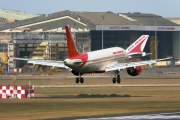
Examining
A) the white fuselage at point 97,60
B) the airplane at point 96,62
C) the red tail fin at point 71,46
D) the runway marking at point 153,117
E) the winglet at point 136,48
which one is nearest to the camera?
the runway marking at point 153,117

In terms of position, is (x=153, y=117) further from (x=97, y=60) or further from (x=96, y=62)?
(x=97, y=60)

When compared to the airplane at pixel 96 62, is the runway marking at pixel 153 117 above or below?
below

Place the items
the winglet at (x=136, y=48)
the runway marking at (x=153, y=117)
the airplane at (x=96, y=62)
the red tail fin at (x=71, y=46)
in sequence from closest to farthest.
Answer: the runway marking at (x=153, y=117) → the red tail fin at (x=71, y=46) → the airplane at (x=96, y=62) → the winglet at (x=136, y=48)

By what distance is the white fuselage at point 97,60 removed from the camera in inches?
3693

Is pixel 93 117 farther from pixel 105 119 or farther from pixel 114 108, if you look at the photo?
pixel 114 108

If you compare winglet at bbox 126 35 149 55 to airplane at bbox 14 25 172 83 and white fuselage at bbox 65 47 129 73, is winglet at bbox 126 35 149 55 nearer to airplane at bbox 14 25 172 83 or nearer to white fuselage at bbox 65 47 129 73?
airplane at bbox 14 25 172 83

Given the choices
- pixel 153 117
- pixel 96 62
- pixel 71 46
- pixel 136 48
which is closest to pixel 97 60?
pixel 96 62

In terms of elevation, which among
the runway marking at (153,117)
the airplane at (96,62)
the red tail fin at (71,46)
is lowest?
the runway marking at (153,117)

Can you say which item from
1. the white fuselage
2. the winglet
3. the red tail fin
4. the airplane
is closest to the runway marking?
the airplane

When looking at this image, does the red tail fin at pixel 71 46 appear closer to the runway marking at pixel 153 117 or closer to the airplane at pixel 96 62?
the airplane at pixel 96 62

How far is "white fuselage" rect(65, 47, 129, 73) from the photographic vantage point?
308 ft

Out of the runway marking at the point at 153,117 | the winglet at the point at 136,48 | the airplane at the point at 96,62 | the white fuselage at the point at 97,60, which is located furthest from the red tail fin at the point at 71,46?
the runway marking at the point at 153,117

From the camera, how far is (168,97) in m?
84.5

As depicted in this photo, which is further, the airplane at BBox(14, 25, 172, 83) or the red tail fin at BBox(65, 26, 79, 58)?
the airplane at BBox(14, 25, 172, 83)
